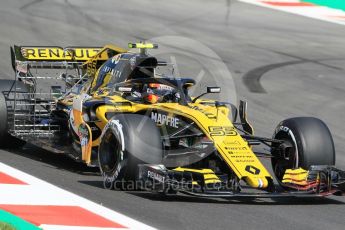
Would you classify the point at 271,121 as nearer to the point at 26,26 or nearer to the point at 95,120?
the point at 95,120

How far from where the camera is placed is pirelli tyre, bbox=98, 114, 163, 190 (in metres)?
9.77

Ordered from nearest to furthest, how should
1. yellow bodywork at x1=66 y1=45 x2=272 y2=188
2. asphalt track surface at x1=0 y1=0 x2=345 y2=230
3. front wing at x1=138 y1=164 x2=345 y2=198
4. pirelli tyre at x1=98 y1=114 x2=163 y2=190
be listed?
asphalt track surface at x1=0 y1=0 x2=345 y2=230, front wing at x1=138 y1=164 x2=345 y2=198, yellow bodywork at x1=66 y1=45 x2=272 y2=188, pirelli tyre at x1=98 y1=114 x2=163 y2=190

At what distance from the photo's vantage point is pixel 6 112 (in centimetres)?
1250

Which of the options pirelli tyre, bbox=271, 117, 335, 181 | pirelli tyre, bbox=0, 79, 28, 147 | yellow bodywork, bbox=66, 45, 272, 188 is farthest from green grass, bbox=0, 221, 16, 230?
pirelli tyre, bbox=0, 79, 28, 147

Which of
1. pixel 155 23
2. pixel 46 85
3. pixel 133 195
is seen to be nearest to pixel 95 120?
pixel 133 195

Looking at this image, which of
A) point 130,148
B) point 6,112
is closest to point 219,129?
point 130,148

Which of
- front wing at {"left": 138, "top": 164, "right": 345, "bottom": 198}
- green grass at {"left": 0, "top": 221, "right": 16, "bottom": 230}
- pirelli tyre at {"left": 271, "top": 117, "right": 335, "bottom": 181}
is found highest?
pirelli tyre at {"left": 271, "top": 117, "right": 335, "bottom": 181}

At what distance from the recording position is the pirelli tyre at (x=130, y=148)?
32.1 ft

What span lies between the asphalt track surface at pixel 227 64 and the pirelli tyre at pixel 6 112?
5.6 inches

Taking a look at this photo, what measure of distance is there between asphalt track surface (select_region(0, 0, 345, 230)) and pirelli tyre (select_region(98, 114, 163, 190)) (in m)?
0.21

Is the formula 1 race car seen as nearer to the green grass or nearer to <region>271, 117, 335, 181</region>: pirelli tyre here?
<region>271, 117, 335, 181</region>: pirelli tyre

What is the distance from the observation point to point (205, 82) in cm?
1914

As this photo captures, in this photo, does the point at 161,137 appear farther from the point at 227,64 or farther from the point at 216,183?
the point at 227,64

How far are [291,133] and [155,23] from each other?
50.3ft
